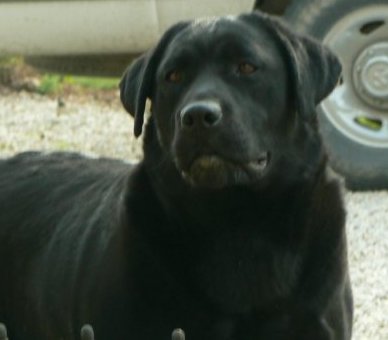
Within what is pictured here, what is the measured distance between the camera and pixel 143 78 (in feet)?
17.6

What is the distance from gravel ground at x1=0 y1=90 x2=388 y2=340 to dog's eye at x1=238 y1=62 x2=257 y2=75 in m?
2.21

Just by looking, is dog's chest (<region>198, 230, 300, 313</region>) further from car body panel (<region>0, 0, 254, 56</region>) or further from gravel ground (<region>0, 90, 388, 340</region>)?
car body panel (<region>0, 0, 254, 56</region>)

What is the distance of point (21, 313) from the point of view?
6.09m

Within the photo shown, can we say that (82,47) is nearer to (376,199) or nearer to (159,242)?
(376,199)

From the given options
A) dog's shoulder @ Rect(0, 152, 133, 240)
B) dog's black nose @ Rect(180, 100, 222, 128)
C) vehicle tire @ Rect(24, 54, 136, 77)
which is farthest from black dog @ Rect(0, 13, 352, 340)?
vehicle tire @ Rect(24, 54, 136, 77)

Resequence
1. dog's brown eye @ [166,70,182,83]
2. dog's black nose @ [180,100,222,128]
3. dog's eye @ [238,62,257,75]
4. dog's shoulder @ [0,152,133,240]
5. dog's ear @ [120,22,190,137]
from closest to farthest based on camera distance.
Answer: dog's black nose @ [180,100,222,128]
dog's eye @ [238,62,257,75]
dog's brown eye @ [166,70,182,83]
dog's ear @ [120,22,190,137]
dog's shoulder @ [0,152,133,240]

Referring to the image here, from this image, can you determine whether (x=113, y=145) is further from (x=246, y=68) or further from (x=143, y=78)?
(x=246, y=68)

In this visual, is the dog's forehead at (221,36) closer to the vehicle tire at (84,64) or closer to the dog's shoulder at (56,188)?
the dog's shoulder at (56,188)

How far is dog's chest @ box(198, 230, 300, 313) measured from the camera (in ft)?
17.2

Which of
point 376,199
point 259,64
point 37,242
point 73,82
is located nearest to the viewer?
point 259,64

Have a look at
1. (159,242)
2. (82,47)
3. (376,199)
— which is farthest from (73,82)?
(159,242)

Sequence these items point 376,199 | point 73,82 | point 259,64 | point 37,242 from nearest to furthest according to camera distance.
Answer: point 259,64 → point 37,242 → point 376,199 → point 73,82

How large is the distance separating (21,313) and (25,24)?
368 centimetres

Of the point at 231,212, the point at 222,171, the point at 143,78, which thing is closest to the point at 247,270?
the point at 231,212
